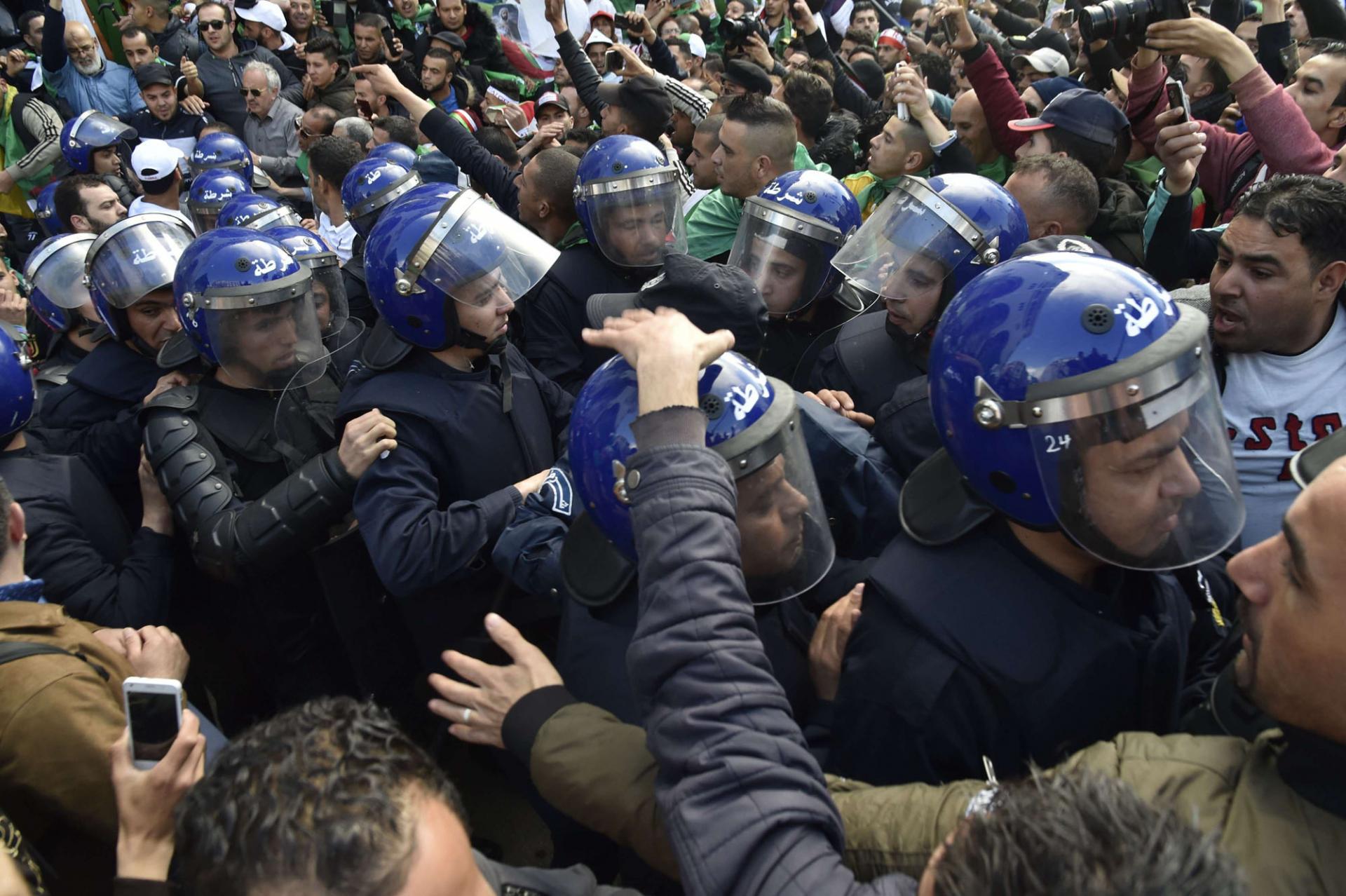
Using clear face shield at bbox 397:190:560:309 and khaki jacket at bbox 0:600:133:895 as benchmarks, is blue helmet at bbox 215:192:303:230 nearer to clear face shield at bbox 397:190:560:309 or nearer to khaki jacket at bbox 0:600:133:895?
clear face shield at bbox 397:190:560:309

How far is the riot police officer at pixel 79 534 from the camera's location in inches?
107

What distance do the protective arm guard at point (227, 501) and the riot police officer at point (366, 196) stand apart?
5.96 ft

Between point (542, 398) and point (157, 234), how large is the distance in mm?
1784

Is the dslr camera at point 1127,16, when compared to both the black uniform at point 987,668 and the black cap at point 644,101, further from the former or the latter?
the black uniform at point 987,668

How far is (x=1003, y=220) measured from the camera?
309 cm

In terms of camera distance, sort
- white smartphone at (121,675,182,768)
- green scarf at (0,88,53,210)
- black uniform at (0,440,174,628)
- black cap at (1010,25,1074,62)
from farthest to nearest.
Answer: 1. black cap at (1010,25,1074,62)
2. green scarf at (0,88,53,210)
3. black uniform at (0,440,174,628)
4. white smartphone at (121,675,182,768)

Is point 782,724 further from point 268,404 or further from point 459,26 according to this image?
point 459,26

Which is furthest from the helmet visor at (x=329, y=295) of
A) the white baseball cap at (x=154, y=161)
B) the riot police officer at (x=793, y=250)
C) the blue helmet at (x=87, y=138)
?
the blue helmet at (x=87, y=138)

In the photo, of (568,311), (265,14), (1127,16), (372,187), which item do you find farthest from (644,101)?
(265,14)

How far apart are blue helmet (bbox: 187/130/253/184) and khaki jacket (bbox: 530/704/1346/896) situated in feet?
21.1

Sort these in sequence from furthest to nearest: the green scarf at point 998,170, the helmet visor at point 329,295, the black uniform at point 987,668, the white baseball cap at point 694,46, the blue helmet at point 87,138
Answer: the white baseball cap at point 694,46 < the blue helmet at point 87,138 < the green scarf at point 998,170 < the helmet visor at point 329,295 < the black uniform at point 987,668

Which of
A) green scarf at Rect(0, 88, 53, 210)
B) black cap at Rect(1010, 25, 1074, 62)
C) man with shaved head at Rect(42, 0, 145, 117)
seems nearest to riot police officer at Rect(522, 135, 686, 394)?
black cap at Rect(1010, 25, 1074, 62)

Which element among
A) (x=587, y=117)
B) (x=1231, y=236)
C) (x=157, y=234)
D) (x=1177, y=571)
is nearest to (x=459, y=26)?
(x=587, y=117)

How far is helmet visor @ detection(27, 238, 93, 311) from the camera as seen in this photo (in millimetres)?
4121
